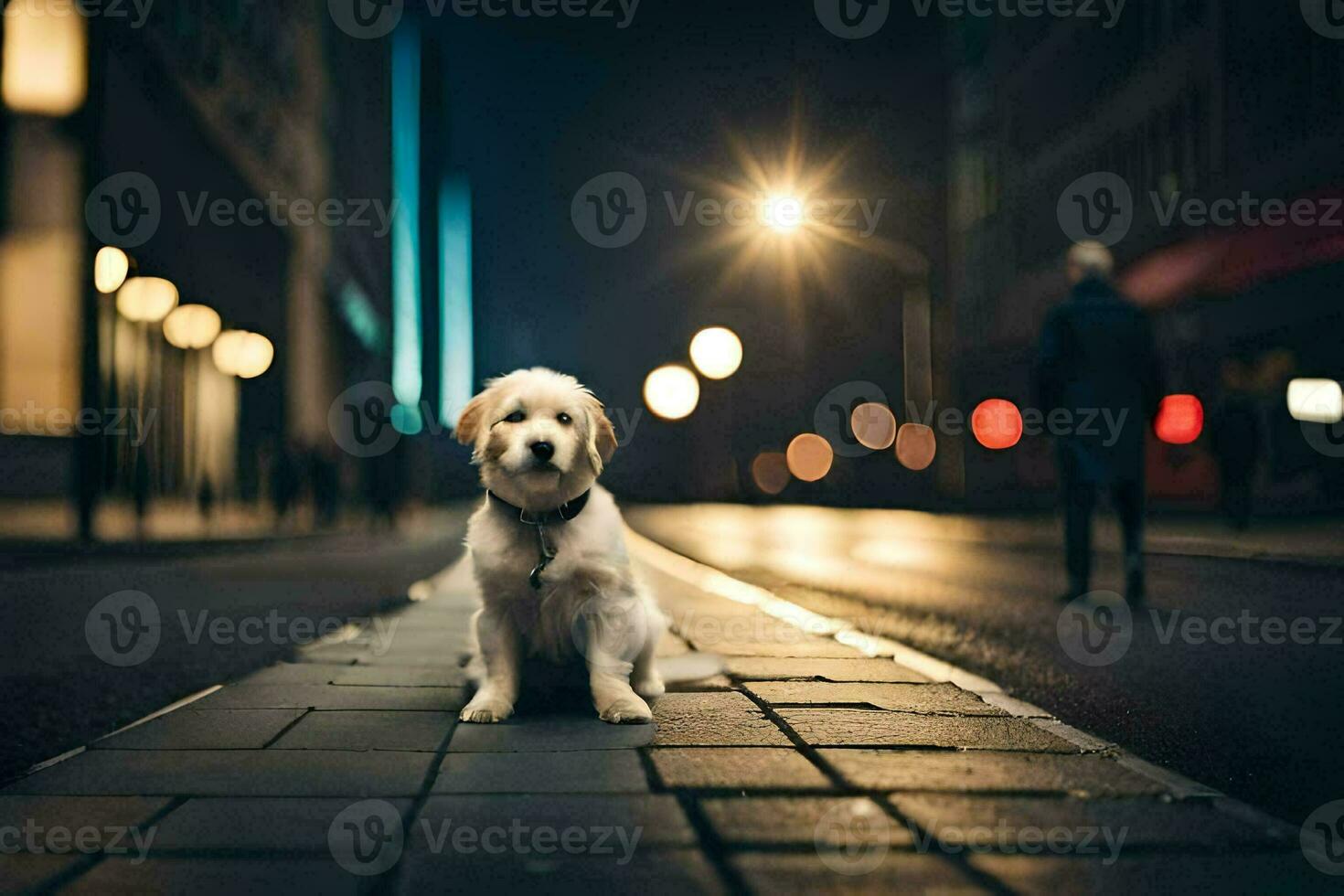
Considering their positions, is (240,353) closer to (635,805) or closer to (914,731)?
(914,731)

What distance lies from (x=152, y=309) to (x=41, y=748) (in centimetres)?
1918

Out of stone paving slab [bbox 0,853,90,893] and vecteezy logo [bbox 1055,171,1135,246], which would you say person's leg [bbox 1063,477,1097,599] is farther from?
vecteezy logo [bbox 1055,171,1135,246]

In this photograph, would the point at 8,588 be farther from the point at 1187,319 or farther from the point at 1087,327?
the point at 1187,319

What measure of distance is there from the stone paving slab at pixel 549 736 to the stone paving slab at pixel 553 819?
1.84 feet

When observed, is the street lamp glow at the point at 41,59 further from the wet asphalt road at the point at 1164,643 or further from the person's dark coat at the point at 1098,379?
the person's dark coat at the point at 1098,379

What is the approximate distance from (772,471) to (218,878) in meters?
51.3

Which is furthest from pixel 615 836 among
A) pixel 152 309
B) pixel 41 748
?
pixel 152 309

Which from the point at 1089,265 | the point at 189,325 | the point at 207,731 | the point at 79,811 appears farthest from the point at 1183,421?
the point at 79,811

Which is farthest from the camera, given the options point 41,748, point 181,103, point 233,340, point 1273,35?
point 233,340

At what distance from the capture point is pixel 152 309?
69.9ft

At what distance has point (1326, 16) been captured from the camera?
22.7 meters

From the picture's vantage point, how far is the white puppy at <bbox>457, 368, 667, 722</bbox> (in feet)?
12.9

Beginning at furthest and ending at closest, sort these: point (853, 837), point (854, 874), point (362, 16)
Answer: point (362, 16) → point (853, 837) → point (854, 874)

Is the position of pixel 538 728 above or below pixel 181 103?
below
